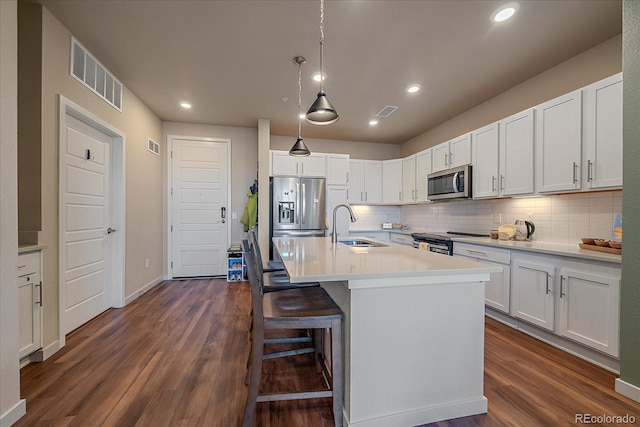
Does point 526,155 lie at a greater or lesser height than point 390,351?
greater

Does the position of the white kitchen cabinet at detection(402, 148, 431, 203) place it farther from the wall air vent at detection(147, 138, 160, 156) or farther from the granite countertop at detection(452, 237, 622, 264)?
the wall air vent at detection(147, 138, 160, 156)

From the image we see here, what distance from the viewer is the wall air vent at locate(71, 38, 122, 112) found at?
8.11ft

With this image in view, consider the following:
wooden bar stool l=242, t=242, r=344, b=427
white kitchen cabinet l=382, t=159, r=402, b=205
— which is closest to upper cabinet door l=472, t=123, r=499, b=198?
white kitchen cabinet l=382, t=159, r=402, b=205

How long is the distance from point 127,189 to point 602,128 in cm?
480

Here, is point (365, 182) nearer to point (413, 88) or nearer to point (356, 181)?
point (356, 181)

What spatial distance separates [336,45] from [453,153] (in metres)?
2.31

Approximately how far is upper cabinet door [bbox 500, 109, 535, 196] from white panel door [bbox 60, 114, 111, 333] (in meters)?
4.33

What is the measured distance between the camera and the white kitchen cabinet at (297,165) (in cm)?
455

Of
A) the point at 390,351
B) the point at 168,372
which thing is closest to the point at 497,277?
the point at 390,351

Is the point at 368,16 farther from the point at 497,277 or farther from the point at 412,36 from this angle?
the point at 497,277

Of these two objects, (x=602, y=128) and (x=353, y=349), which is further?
(x=602, y=128)

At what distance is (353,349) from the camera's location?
134 cm

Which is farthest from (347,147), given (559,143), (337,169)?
(559,143)

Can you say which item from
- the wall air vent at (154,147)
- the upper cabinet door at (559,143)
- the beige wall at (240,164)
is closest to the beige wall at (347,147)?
the beige wall at (240,164)
